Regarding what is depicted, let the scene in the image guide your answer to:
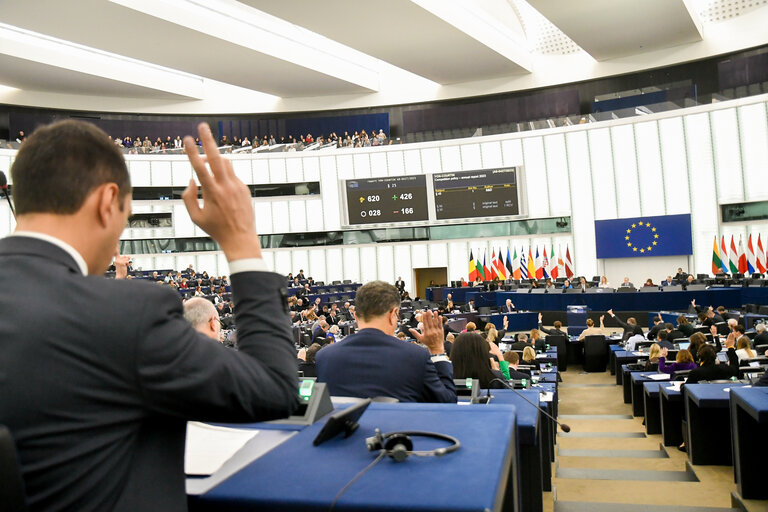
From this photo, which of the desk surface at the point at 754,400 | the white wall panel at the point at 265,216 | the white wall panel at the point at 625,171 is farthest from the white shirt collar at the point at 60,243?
the white wall panel at the point at 265,216

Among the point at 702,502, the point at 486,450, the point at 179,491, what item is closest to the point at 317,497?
the point at 179,491

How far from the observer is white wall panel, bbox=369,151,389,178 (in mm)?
29734

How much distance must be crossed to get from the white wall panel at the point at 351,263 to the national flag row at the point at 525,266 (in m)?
5.55

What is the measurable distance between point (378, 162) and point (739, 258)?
50.8 ft

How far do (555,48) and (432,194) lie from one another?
8532 millimetres

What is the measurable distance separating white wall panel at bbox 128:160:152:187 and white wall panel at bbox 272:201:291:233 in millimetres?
5687

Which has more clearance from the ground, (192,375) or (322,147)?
(322,147)

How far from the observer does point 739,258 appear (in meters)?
22.6

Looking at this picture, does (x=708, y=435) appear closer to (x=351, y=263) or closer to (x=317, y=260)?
(x=351, y=263)

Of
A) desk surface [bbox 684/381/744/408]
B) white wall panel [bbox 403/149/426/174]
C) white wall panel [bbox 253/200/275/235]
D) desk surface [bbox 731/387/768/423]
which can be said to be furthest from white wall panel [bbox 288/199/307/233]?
desk surface [bbox 731/387/768/423]

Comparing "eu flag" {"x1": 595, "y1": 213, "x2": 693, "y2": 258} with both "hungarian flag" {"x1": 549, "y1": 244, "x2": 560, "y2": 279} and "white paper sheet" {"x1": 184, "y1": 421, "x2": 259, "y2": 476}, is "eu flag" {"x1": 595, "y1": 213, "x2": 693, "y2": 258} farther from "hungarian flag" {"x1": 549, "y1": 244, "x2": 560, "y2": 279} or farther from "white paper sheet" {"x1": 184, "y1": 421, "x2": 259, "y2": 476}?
"white paper sheet" {"x1": 184, "y1": 421, "x2": 259, "y2": 476}

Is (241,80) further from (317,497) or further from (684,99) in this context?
(317,497)

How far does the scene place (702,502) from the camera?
15.9 ft

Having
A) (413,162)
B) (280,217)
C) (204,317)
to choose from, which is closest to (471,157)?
(413,162)
